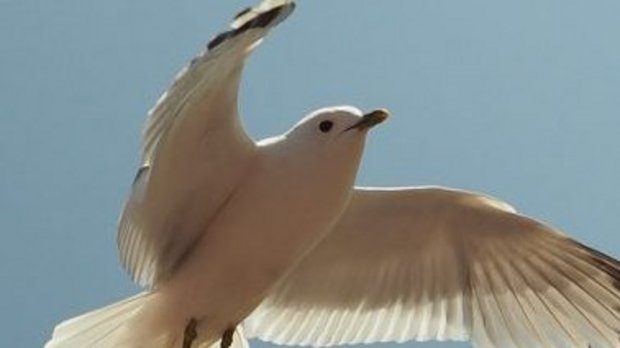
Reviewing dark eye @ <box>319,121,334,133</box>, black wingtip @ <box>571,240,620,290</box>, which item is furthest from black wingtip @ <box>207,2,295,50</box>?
black wingtip @ <box>571,240,620,290</box>

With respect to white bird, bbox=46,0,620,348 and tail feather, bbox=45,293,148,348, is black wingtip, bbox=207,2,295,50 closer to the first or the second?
white bird, bbox=46,0,620,348

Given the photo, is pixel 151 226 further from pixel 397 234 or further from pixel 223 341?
pixel 397 234

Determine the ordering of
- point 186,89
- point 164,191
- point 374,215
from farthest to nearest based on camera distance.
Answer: point 374,215 < point 164,191 < point 186,89

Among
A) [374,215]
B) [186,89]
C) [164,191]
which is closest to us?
[186,89]

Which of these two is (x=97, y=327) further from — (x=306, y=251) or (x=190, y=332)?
(x=306, y=251)

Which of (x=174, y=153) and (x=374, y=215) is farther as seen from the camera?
(x=374, y=215)

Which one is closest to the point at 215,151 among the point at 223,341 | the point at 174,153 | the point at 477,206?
the point at 174,153

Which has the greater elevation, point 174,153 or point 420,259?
point 174,153
